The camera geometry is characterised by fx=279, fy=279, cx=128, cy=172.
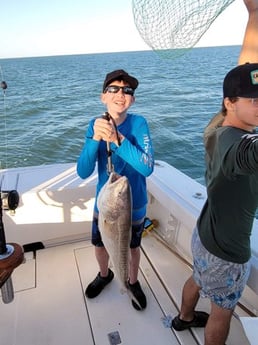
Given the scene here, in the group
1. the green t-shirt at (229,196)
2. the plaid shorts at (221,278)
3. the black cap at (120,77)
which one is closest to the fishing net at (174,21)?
the black cap at (120,77)

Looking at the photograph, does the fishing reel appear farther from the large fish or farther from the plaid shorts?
the plaid shorts

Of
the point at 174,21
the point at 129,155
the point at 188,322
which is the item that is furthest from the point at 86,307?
the point at 174,21

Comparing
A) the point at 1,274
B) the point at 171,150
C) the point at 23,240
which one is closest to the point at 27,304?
the point at 23,240

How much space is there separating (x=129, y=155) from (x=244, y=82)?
673 millimetres

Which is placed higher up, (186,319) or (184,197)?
(184,197)

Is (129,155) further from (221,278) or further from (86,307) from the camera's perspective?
(86,307)

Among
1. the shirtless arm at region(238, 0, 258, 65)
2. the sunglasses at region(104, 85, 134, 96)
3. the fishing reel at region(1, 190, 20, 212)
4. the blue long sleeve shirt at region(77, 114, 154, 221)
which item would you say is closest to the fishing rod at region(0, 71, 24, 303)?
→ the fishing reel at region(1, 190, 20, 212)

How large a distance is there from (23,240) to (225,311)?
6.45 feet

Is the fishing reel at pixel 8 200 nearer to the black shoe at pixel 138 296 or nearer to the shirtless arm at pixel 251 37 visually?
the black shoe at pixel 138 296

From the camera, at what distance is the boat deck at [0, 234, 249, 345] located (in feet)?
6.25

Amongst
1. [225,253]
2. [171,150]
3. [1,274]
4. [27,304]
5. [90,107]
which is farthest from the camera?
[90,107]

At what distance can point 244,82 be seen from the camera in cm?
121

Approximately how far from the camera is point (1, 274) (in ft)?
4.14

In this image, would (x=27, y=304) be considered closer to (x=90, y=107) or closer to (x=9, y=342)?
(x=9, y=342)
